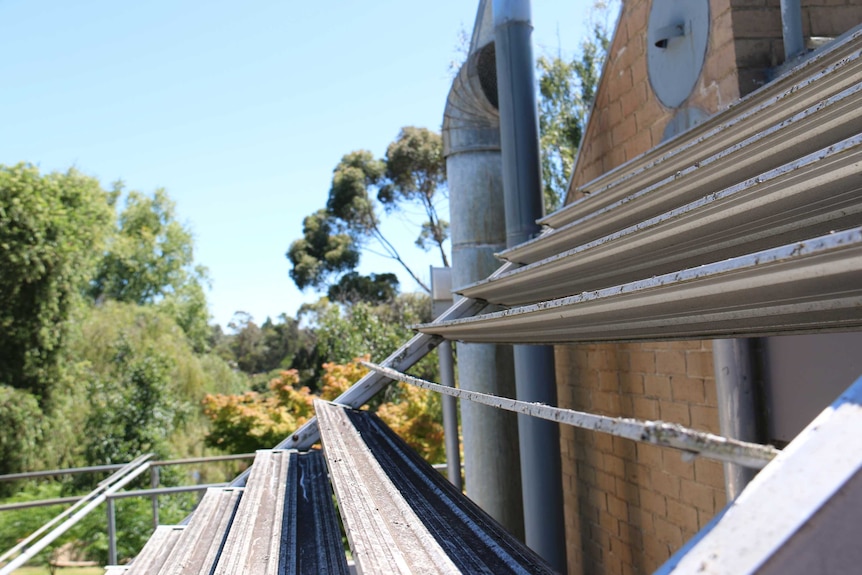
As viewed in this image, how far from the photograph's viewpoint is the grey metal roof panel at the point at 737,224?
97 centimetres

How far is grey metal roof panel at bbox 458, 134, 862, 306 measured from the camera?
970mm

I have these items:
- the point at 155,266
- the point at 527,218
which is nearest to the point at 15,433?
the point at 527,218

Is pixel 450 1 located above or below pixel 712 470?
above

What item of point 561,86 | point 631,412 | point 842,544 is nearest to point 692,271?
point 842,544

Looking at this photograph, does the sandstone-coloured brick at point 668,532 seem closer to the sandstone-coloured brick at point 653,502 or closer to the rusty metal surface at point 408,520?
the sandstone-coloured brick at point 653,502

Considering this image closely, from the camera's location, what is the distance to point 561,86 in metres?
14.3

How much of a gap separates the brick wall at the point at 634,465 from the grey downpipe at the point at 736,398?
9.6 inches

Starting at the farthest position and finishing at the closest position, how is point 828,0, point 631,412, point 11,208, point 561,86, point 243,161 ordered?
point 243,161 → point 561,86 → point 11,208 → point 631,412 → point 828,0

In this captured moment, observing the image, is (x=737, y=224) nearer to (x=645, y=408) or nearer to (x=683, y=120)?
(x=683, y=120)

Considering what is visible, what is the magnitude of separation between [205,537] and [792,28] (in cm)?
250

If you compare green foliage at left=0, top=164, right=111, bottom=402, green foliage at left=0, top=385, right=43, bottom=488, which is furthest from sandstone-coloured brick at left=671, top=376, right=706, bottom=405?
green foliage at left=0, top=164, right=111, bottom=402

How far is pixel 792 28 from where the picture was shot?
87.7 inches

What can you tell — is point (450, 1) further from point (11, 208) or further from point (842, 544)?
point (842, 544)

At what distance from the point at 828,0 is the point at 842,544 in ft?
8.10
